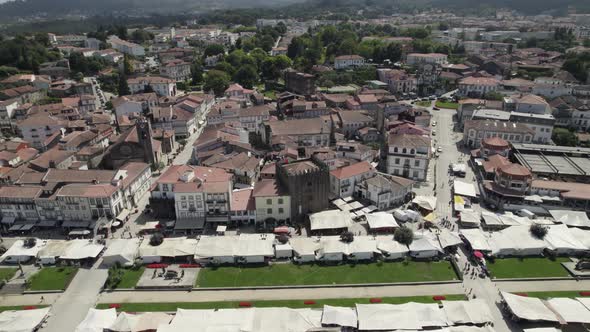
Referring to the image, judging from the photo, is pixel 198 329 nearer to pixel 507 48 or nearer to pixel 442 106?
pixel 442 106

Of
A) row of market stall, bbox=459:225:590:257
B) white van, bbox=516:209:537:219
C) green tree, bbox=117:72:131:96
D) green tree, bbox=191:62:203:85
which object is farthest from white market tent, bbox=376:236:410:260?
green tree, bbox=191:62:203:85

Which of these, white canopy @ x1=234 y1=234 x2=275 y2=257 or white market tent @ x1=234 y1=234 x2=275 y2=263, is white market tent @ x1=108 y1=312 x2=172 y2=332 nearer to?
white market tent @ x1=234 y1=234 x2=275 y2=263

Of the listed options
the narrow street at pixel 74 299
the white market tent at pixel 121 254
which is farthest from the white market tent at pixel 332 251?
the narrow street at pixel 74 299

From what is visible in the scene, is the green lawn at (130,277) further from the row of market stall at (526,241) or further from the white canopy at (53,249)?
the row of market stall at (526,241)

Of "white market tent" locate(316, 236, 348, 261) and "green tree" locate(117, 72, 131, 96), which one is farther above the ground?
"green tree" locate(117, 72, 131, 96)

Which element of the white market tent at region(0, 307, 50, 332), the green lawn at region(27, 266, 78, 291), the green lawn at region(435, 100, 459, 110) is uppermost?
the green lawn at region(435, 100, 459, 110)

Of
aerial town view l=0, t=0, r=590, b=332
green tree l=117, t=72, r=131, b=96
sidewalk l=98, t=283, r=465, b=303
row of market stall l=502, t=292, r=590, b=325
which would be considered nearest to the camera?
row of market stall l=502, t=292, r=590, b=325
